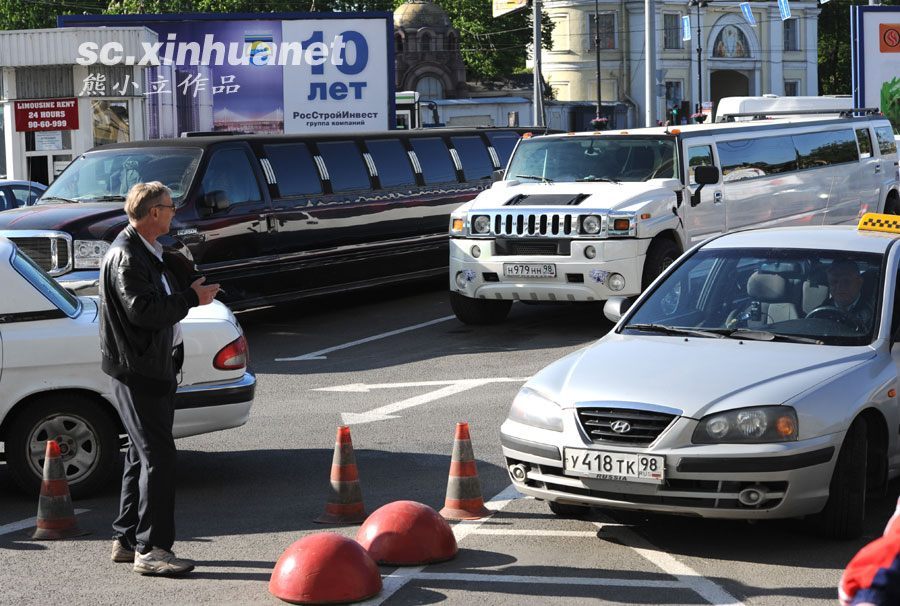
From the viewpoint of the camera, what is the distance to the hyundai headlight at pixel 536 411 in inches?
268

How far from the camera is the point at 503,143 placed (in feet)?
64.5

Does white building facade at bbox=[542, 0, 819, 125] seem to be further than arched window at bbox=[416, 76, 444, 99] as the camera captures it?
Yes

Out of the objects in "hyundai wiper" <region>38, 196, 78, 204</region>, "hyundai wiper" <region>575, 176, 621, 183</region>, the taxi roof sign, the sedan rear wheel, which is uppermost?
"hyundai wiper" <region>575, 176, 621, 183</region>

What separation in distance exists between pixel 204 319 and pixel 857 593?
20.4 ft

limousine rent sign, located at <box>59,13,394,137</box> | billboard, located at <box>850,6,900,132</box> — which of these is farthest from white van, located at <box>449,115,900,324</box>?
billboard, located at <box>850,6,900,132</box>

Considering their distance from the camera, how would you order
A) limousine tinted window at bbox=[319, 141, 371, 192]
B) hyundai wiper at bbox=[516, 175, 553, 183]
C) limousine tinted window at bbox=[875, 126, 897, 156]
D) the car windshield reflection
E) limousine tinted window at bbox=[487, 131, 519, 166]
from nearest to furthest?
the car windshield reflection, hyundai wiper at bbox=[516, 175, 553, 183], limousine tinted window at bbox=[319, 141, 371, 192], limousine tinted window at bbox=[487, 131, 519, 166], limousine tinted window at bbox=[875, 126, 897, 156]

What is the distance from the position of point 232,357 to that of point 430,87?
79.6m

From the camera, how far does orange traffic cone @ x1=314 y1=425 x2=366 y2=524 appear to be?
7.41 meters

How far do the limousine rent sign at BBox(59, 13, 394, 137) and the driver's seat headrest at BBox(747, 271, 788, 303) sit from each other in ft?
69.1

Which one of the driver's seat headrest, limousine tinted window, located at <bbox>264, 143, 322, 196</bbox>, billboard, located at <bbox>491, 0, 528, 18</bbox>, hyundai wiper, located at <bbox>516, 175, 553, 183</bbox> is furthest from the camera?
billboard, located at <bbox>491, 0, 528, 18</bbox>

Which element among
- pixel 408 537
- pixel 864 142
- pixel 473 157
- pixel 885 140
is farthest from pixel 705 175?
pixel 408 537

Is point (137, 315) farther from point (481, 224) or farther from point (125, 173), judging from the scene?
point (125, 173)

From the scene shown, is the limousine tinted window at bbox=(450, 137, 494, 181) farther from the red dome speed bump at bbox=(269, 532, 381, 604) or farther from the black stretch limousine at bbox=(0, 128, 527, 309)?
the red dome speed bump at bbox=(269, 532, 381, 604)

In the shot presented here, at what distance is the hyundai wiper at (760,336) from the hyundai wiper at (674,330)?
2.0 inches
